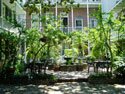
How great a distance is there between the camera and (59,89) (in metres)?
15.5

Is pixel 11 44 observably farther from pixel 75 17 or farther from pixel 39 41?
pixel 75 17

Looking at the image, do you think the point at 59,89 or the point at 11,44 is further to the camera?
the point at 11,44

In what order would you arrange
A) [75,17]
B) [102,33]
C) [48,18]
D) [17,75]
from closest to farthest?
[17,75] < [102,33] < [48,18] < [75,17]

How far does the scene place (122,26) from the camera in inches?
745

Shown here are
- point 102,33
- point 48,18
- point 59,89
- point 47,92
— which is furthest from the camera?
point 48,18

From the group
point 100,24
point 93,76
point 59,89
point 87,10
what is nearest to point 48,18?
point 100,24

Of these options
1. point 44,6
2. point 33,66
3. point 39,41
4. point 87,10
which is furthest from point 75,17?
point 44,6

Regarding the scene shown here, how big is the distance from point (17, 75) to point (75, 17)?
25.9m

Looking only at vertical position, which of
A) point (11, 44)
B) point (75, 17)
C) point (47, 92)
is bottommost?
point (47, 92)

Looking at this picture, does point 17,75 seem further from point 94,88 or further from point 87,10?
point 87,10

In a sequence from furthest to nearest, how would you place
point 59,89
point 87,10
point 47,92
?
1. point 87,10
2. point 59,89
3. point 47,92

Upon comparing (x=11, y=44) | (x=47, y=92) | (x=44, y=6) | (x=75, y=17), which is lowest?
(x=47, y=92)

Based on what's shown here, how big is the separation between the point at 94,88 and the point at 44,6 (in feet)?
14.9

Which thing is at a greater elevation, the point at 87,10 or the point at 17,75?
the point at 87,10
